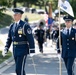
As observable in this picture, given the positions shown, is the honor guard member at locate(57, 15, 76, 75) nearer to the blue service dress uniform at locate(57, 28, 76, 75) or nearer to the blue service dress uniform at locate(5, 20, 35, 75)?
the blue service dress uniform at locate(57, 28, 76, 75)

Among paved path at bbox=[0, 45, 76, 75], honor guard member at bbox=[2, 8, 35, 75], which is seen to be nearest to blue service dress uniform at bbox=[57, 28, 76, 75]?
honor guard member at bbox=[2, 8, 35, 75]

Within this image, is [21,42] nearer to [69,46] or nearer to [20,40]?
[20,40]

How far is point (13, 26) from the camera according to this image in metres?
10.6

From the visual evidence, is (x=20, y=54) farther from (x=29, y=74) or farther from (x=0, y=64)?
(x=0, y=64)

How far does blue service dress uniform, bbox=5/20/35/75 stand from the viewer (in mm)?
10328

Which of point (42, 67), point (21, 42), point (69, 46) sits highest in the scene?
point (21, 42)

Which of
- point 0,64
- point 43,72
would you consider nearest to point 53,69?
point 43,72

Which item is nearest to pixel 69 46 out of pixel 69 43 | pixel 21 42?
pixel 69 43

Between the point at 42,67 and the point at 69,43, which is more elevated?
the point at 69,43

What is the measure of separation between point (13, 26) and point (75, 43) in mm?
1577

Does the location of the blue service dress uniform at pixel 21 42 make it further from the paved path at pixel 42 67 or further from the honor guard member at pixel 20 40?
the paved path at pixel 42 67

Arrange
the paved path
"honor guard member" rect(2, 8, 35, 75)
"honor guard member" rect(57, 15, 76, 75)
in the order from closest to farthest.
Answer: "honor guard member" rect(2, 8, 35, 75) < "honor guard member" rect(57, 15, 76, 75) < the paved path

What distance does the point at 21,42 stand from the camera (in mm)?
10453

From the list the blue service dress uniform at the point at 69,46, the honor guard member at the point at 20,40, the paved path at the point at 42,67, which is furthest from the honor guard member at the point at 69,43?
the paved path at the point at 42,67
